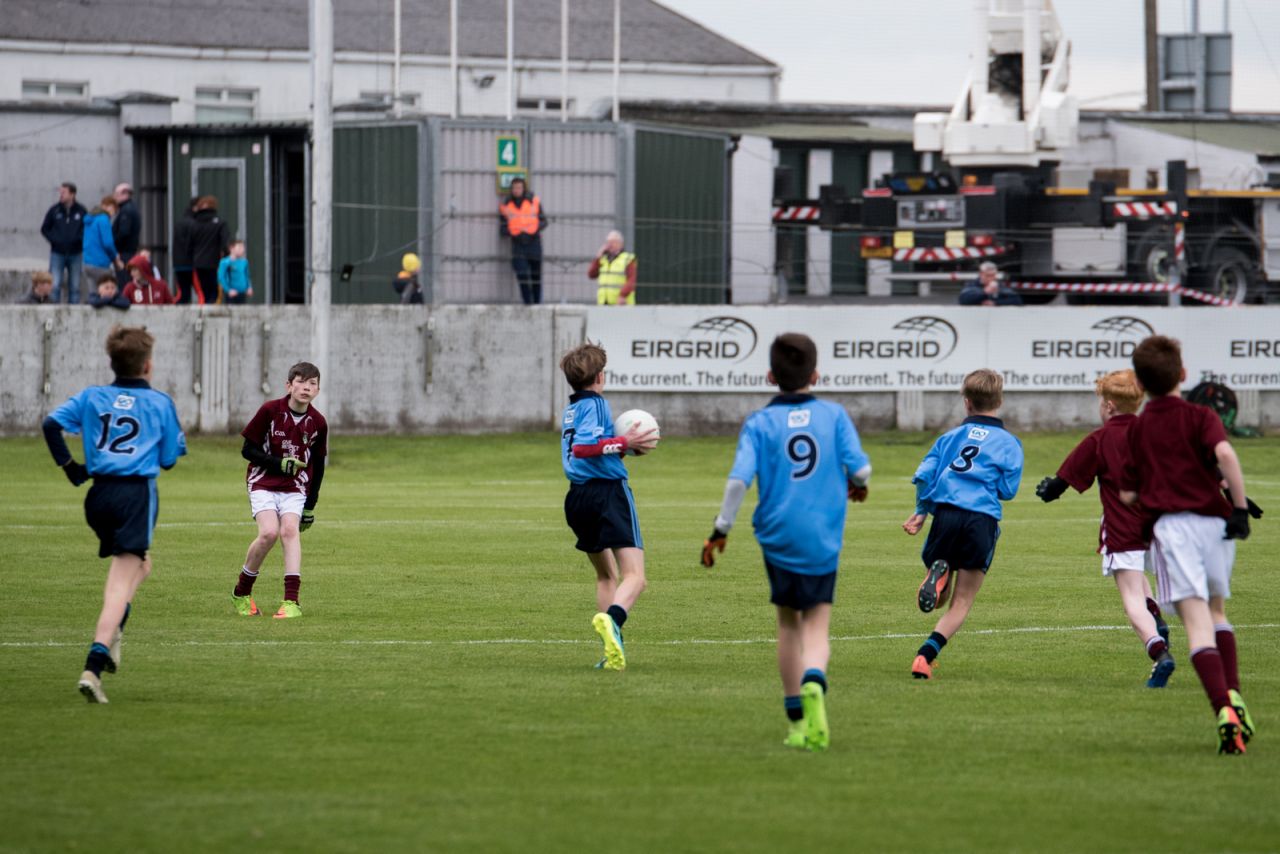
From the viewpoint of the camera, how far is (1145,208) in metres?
34.4

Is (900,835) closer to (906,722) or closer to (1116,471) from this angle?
(906,722)

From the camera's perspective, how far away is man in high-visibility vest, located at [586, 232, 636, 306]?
100ft

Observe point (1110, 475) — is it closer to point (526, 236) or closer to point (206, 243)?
point (526, 236)

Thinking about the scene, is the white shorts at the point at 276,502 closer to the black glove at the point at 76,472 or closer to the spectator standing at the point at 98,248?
the black glove at the point at 76,472

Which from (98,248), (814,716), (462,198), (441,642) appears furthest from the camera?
(462,198)

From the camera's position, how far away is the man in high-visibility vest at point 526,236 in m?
31.4

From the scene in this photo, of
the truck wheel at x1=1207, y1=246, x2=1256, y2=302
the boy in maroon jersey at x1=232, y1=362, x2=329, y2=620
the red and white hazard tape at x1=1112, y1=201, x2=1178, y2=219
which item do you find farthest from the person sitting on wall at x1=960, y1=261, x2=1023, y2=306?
the boy in maroon jersey at x1=232, y1=362, x2=329, y2=620

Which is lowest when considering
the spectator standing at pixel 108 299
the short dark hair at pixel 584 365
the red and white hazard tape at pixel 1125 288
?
the short dark hair at pixel 584 365

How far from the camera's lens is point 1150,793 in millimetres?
7527

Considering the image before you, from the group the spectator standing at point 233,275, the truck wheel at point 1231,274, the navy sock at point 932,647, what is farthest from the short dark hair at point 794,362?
the truck wheel at point 1231,274

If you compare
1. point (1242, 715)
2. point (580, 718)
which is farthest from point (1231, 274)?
point (580, 718)

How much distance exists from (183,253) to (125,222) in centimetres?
122

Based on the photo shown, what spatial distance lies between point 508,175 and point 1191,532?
84.4 ft

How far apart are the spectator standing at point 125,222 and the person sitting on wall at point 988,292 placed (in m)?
13.4
